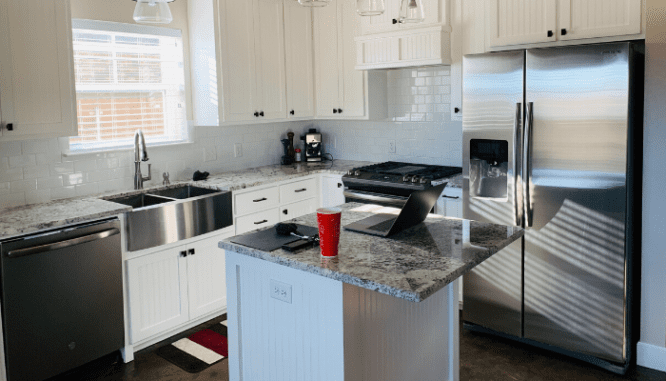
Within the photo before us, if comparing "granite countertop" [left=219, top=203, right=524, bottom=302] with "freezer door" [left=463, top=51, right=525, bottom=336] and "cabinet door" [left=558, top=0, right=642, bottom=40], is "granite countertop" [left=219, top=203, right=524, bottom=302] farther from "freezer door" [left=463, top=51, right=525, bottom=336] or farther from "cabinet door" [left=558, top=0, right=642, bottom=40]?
"cabinet door" [left=558, top=0, right=642, bottom=40]

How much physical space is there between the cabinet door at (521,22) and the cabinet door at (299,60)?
1828 millimetres

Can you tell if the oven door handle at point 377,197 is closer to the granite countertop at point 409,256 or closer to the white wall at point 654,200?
the granite countertop at point 409,256

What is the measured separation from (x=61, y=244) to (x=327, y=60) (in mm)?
2870

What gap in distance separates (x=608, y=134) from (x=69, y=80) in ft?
10.3

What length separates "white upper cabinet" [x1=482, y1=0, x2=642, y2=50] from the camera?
3.26 meters

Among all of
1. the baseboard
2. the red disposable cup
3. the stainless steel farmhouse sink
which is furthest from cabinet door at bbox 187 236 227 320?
the baseboard

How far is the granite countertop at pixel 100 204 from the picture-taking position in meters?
3.04

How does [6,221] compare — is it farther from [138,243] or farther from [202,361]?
[202,361]

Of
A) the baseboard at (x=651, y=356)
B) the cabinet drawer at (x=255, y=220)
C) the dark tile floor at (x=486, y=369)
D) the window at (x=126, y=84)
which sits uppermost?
the window at (x=126, y=84)

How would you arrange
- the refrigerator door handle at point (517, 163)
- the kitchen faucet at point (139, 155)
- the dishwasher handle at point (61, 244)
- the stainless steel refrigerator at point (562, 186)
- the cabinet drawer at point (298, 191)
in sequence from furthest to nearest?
the cabinet drawer at point (298, 191) < the kitchen faucet at point (139, 155) < the refrigerator door handle at point (517, 163) < the stainless steel refrigerator at point (562, 186) < the dishwasher handle at point (61, 244)

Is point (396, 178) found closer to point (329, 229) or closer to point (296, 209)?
point (296, 209)

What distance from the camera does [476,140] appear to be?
364cm

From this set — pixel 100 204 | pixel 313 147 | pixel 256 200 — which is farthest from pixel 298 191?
pixel 100 204

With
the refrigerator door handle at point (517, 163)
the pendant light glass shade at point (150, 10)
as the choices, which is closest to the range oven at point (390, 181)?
the refrigerator door handle at point (517, 163)
